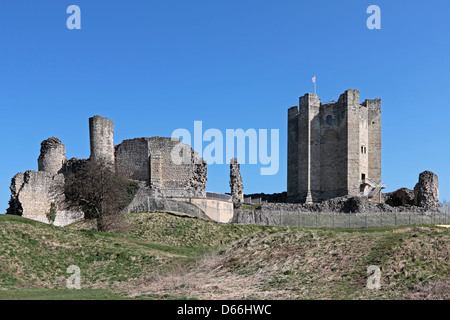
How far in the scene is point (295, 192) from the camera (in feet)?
246

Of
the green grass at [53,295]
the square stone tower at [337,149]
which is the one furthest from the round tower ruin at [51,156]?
the green grass at [53,295]

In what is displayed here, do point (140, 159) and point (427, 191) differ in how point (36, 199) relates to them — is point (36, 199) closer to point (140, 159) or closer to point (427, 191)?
point (140, 159)

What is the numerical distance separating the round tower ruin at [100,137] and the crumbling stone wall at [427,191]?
33487mm

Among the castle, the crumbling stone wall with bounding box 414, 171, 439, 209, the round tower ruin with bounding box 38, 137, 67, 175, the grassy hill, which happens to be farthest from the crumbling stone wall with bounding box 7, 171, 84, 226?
the crumbling stone wall with bounding box 414, 171, 439, 209

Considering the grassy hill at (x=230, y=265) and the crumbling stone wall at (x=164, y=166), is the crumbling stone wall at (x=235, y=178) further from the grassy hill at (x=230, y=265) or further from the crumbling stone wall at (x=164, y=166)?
the grassy hill at (x=230, y=265)

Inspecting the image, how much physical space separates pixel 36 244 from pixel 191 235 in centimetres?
1224

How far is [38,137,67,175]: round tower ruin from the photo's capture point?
58844 millimetres

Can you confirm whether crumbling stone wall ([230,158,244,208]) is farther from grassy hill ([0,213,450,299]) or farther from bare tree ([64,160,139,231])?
grassy hill ([0,213,450,299])

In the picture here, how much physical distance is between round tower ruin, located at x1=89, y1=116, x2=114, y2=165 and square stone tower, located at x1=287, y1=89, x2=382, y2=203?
26.3 metres

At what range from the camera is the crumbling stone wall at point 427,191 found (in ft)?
205

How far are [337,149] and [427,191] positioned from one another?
13288 millimetres

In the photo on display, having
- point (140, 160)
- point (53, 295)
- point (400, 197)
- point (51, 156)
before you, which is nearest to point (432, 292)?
point (53, 295)

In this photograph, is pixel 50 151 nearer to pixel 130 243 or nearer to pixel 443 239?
pixel 130 243

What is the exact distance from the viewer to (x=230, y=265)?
84.3 ft
